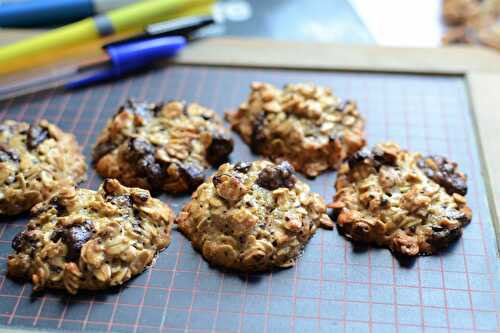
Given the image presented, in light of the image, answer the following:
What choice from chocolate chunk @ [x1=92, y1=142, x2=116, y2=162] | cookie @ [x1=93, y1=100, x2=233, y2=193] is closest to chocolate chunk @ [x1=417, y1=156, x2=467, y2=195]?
cookie @ [x1=93, y1=100, x2=233, y2=193]

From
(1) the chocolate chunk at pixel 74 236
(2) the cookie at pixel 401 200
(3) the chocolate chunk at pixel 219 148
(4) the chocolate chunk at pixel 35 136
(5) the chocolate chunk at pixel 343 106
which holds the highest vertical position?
(4) the chocolate chunk at pixel 35 136

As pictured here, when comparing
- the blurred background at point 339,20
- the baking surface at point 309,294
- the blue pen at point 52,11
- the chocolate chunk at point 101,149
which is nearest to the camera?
the baking surface at point 309,294

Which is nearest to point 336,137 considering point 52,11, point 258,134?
point 258,134

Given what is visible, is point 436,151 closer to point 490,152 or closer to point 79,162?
point 490,152

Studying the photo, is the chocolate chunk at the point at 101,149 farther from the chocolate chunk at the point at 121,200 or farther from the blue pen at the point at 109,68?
the blue pen at the point at 109,68

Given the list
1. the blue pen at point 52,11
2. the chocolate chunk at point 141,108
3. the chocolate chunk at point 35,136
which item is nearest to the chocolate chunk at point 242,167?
the chocolate chunk at point 141,108

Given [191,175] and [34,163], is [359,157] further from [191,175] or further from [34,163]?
[34,163]

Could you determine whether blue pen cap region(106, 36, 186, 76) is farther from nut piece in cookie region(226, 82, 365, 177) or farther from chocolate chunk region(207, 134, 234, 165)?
chocolate chunk region(207, 134, 234, 165)
